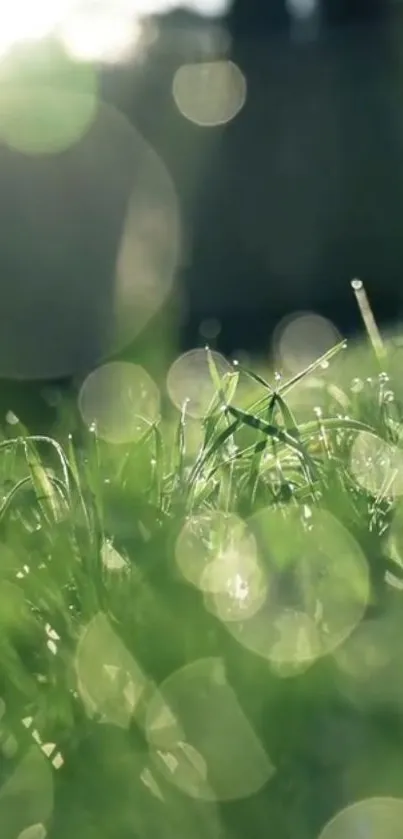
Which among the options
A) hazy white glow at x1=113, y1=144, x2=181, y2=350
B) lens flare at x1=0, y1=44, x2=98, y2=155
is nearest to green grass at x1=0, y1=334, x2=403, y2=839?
hazy white glow at x1=113, y1=144, x2=181, y2=350

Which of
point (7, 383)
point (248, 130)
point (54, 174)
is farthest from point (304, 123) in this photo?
point (7, 383)

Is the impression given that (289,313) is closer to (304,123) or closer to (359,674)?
(304,123)

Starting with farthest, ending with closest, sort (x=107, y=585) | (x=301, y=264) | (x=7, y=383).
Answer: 1. (x=301, y=264)
2. (x=7, y=383)
3. (x=107, y=585)

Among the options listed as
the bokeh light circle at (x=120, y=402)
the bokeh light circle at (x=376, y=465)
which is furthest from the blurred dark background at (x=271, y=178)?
the bokeh light circle at (x=376, y=465)

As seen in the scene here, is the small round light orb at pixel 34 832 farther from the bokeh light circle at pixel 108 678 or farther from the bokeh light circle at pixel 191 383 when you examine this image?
the bokeh light circle at pixel 191 383

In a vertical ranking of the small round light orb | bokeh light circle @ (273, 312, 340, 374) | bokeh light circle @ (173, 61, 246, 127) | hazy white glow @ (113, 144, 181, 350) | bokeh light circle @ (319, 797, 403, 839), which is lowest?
bokeh light circle @ (273, 312, 340, 374)

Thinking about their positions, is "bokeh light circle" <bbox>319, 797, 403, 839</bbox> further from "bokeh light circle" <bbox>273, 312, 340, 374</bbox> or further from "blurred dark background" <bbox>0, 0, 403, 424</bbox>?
"blurred dark background" <bbox>0, 0, 403, 424</bbox>
